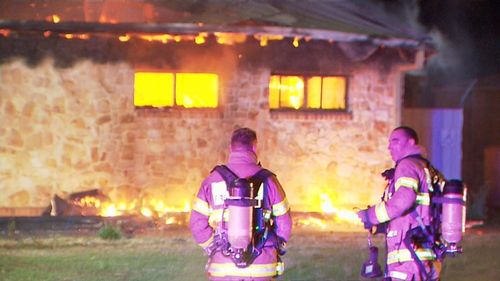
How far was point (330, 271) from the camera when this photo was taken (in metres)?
8.84

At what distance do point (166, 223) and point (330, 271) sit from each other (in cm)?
340

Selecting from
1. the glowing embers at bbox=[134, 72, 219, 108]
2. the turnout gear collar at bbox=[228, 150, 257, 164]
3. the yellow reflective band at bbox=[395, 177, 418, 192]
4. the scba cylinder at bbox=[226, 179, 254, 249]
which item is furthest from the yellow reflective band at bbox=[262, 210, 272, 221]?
the glowing embers at bbox=[134, 72, 219, 108]

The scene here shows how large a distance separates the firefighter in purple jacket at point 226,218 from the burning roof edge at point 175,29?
21.5ft

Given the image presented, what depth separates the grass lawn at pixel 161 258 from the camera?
27.7ft

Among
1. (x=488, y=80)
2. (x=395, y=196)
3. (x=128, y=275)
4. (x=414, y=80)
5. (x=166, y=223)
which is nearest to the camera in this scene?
(x=395, y=196)


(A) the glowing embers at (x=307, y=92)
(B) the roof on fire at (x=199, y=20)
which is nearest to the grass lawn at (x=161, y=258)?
(A) the glowing embers at (x=307, y=92)

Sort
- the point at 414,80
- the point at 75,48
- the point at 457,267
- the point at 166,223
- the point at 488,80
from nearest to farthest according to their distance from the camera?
the point at 457,267
the point at 166,223
the point at 75,48
the point at 488,80
the point at 414,80

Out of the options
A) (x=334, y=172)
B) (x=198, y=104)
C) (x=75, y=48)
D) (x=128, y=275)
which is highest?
(x=75, y=48)

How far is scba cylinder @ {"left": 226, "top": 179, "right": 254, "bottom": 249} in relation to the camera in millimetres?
5047

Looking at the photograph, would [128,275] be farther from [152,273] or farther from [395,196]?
[395,196]

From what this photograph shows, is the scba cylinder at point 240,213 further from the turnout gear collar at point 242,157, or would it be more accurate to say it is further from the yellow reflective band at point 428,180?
the yellow reflective band at point 428,180

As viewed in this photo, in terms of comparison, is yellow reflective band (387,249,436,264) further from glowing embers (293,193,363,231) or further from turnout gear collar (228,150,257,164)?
glowing embers (293,193,363,231)

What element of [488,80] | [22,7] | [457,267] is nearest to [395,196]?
[457,267]

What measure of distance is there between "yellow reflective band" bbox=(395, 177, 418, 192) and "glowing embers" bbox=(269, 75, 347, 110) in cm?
742
